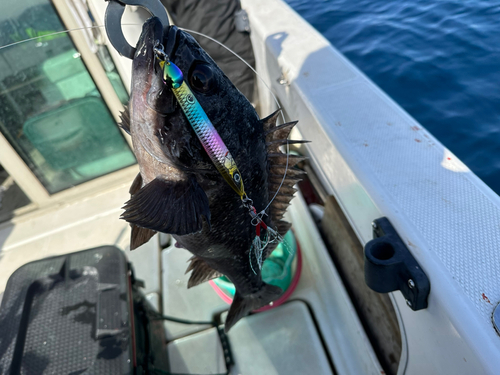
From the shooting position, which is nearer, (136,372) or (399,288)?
(399,288)

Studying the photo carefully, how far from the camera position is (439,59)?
4047mm

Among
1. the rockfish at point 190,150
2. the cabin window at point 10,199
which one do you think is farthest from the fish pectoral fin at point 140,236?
the cabin window at point 10,199

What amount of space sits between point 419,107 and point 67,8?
12.1 ft

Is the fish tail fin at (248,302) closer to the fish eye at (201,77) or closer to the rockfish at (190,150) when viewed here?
the rockfish at (190,150)

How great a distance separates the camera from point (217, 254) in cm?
141

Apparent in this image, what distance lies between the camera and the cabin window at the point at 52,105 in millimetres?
2539

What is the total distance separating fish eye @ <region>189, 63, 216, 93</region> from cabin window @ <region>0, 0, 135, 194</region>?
211cm

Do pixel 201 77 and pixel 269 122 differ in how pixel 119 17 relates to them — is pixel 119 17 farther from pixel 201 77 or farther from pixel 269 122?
pixel 269 122

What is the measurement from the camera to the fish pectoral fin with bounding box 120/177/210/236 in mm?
955

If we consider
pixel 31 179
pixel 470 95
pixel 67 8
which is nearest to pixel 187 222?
pixel 67 8

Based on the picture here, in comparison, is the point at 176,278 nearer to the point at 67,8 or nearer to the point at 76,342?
the point at 76,342

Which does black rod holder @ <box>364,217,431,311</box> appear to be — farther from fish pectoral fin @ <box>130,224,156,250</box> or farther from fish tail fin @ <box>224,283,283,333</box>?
fish pectoral fin @ <box>130,224,156,250</box>

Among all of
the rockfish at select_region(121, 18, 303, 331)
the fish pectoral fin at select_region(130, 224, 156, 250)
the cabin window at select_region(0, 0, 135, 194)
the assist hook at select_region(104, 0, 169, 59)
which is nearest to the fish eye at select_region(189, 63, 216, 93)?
the rockfish at select_region(121, 18, 303, 331)

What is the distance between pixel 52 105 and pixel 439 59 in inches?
182
